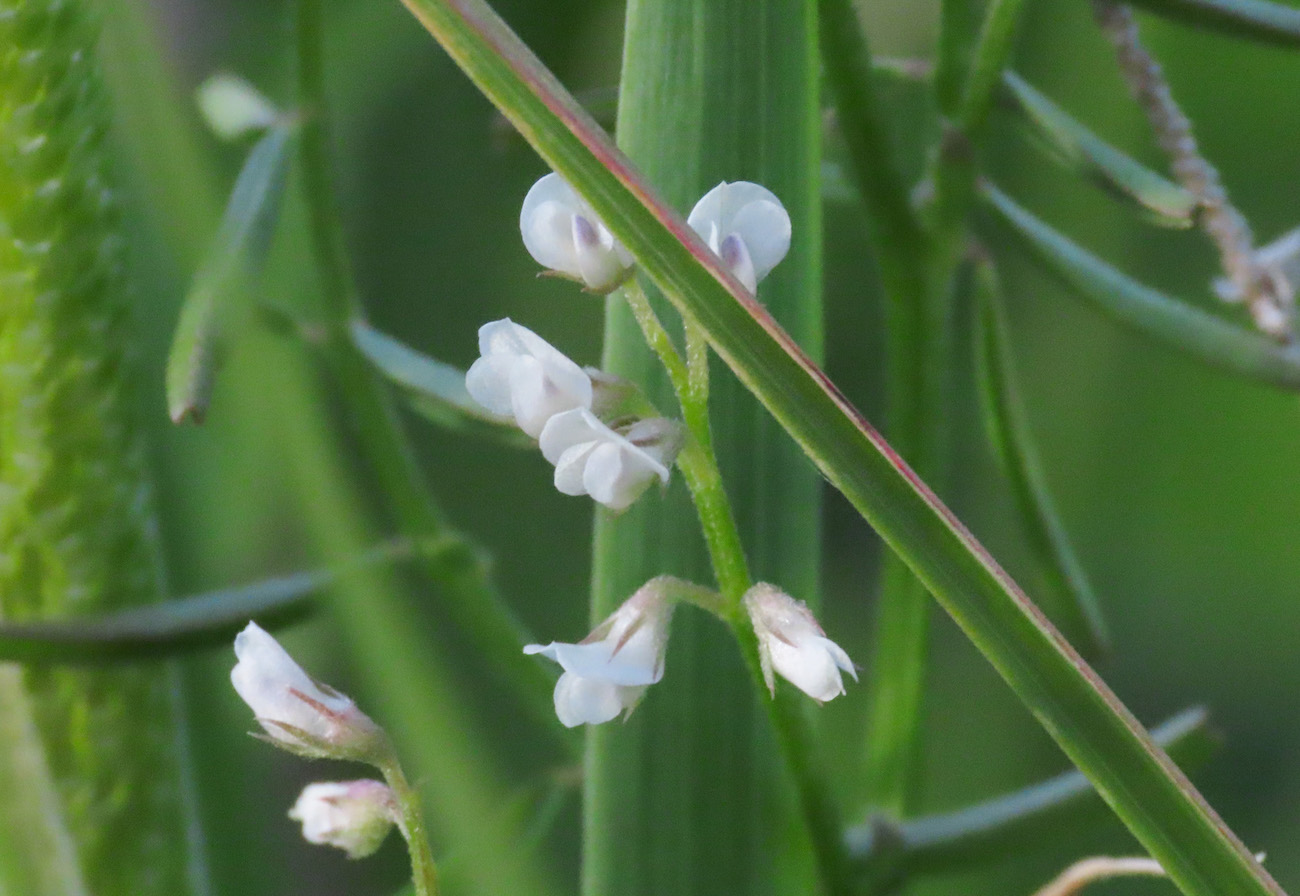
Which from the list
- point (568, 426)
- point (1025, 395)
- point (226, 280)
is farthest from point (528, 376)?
point (1025, 395)

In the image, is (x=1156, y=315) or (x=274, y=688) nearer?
(x=274, y=688)

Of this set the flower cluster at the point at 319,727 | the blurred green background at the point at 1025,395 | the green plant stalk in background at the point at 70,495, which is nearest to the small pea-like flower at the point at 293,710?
the flower cluster at the point at 319,727

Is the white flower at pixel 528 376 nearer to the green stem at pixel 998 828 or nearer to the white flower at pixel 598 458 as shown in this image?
the white flower at pixel 598 458

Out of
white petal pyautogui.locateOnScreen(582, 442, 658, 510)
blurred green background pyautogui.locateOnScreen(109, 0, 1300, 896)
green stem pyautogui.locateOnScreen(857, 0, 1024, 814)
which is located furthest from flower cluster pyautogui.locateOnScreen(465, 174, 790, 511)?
blurred green background pyautogui.locateOnScreen(109, 0, 1300, 896)

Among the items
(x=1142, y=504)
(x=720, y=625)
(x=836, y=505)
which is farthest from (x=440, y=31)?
(x=1142, y=504)

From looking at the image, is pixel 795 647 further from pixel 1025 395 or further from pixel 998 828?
pixel 1025 395

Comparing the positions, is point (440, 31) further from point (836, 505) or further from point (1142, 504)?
point (1142, 504)

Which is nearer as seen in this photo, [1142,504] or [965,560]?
[965,560]
